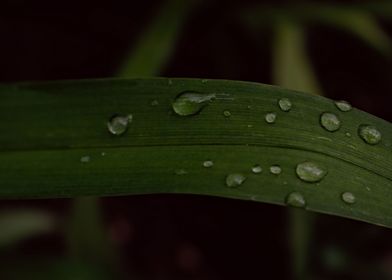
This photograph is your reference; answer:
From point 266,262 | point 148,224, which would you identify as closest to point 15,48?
point 148,224

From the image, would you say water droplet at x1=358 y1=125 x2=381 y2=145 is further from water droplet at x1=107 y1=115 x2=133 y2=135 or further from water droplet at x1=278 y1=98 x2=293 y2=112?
water droplet at x1=107 y1=115 x2=133 y2=135

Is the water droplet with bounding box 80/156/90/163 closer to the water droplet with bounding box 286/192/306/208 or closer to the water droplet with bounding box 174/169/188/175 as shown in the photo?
the water droplet with bounding box 174/169/188/175

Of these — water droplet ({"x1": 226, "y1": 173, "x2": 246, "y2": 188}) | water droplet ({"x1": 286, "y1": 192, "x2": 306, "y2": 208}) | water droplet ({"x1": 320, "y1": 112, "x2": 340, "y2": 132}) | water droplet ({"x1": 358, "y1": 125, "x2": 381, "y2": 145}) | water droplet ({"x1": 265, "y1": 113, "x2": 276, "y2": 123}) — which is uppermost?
water droplet ({"x1": 265, "y1": 113, "x2": 276, "y2": 123})

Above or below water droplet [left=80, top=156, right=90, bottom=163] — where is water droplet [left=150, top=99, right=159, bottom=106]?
above

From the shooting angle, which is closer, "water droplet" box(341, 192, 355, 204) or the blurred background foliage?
"water droplet" box(341, 192, 355, 204)

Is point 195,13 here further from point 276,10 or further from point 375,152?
point 375,152

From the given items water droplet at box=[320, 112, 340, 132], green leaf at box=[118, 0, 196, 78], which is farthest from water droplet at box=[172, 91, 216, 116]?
green leaf at box=[118, 0, 196, 78]

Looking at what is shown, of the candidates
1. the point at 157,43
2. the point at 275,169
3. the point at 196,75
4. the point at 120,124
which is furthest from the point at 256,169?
the point at 196,75
